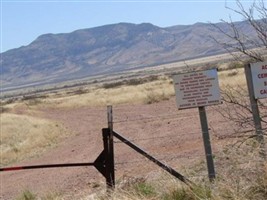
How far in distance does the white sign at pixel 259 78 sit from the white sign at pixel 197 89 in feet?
1.71

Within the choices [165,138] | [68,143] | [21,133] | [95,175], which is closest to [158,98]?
[21,133]

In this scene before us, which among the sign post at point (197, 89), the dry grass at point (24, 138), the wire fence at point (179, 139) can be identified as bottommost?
the dry grass at point (24, 138)

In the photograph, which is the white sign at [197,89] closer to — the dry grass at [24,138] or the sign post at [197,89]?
the sign post at [197,89]

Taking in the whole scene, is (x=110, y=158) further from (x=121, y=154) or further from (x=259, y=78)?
(x=121, y=154)

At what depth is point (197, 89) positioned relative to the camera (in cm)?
751

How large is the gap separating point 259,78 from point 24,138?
2278cm

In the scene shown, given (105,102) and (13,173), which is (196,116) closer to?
(13,173)

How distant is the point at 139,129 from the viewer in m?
22.9

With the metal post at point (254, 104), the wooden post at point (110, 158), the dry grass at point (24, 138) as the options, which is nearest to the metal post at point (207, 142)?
the metal post at point (254, 104)

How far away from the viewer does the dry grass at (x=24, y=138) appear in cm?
2267

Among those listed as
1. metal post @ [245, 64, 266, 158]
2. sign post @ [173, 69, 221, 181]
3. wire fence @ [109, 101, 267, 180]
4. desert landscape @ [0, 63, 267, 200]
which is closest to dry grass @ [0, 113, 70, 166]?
desert landscape @ [0, 63, 267, 200]

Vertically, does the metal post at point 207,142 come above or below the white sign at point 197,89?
Answer: below

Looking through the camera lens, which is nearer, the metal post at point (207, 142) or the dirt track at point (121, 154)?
the metal post at point (207, 142)

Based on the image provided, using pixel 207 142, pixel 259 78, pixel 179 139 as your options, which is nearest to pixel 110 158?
pixel 207 142
